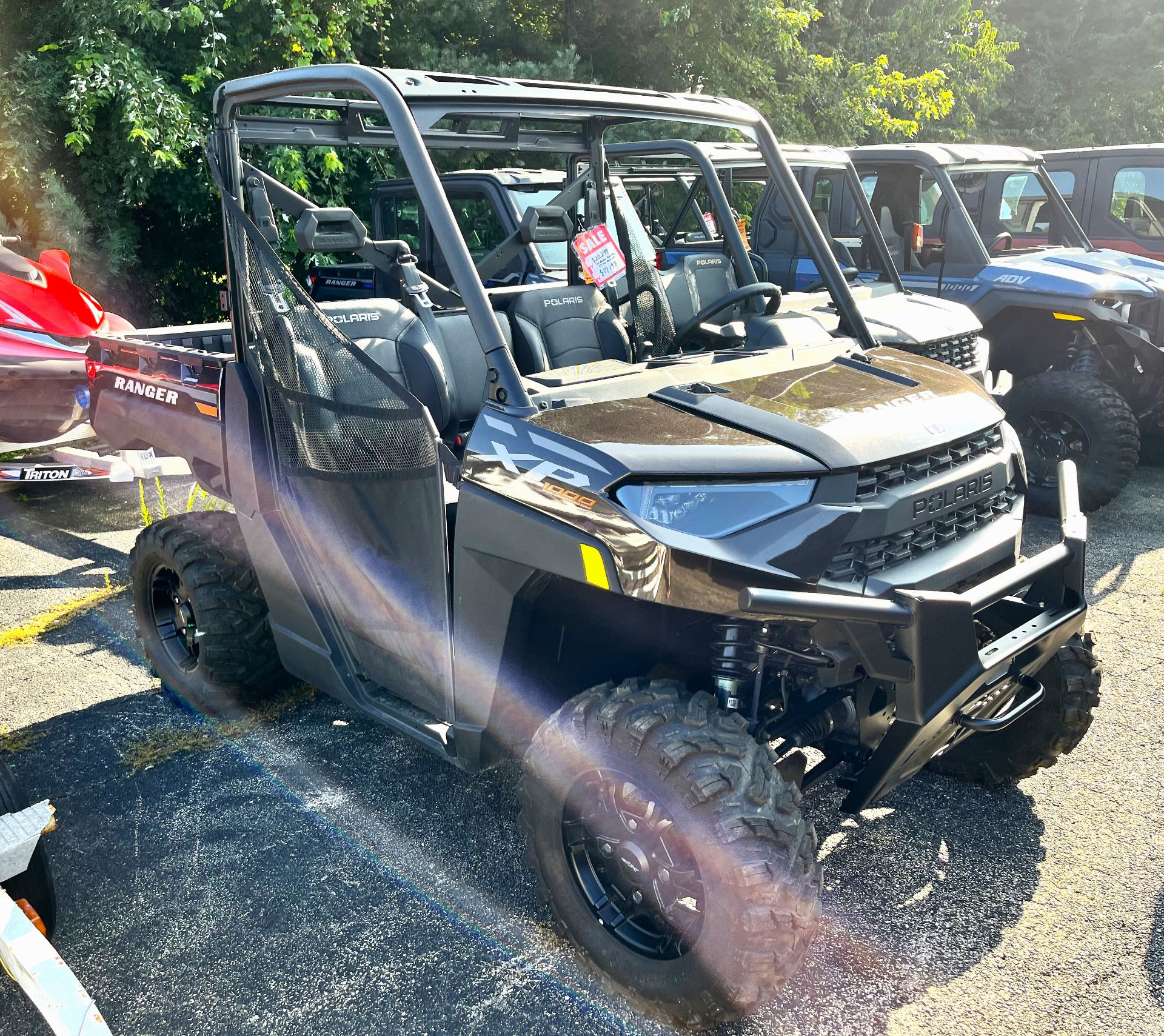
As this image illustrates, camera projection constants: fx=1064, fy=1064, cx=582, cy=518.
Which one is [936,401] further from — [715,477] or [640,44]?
[640,44]

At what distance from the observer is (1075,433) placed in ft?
21.3

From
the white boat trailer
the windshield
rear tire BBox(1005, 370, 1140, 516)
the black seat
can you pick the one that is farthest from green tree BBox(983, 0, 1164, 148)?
the white boat trailer

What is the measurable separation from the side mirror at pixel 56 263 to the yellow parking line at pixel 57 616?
8.80 ft

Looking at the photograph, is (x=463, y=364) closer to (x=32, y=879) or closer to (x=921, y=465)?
(x=921, y=465)

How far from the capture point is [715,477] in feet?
7.72

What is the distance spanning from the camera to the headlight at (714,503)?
2.30m

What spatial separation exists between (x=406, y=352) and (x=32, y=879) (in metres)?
1.89

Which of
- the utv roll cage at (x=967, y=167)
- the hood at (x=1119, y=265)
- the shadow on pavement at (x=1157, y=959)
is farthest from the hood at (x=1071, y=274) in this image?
the shadow on pavement at (x=1157, y=959)

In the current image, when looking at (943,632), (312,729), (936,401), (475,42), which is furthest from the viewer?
(475,42)

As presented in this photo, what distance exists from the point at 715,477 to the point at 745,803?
27.7 inches

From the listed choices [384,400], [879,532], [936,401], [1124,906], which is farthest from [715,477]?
[1124,906]

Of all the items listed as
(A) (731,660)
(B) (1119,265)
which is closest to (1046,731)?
(A) (731,660)

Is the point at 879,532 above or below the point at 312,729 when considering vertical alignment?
above

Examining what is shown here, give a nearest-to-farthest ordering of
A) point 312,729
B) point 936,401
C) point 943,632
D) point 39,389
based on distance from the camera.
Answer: point 943,632
point 936,401
point 312,729
point 39,389
